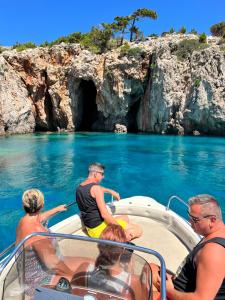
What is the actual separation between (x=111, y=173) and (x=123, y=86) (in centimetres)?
2670

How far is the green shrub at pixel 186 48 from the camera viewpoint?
39.9 metres

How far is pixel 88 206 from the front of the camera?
5.09 meters

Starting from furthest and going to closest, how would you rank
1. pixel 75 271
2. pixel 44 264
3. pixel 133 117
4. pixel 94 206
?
pixel 133 117 → pixel 94 206 → pixel 44 264 → pixel 75 271

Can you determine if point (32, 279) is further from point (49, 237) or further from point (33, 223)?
point (33, 223)

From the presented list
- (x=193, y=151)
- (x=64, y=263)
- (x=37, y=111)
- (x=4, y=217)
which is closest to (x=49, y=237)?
(x=64, y=263)

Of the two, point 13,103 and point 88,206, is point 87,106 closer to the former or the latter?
point 13,103

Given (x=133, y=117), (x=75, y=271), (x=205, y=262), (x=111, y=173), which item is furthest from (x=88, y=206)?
(x=133, y=117)

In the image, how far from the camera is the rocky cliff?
37781 millimetres

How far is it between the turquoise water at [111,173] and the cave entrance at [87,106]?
21754 millimetres

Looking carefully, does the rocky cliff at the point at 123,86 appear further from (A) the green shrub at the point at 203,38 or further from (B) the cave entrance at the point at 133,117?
(A) the green shrub at the point at 203,38

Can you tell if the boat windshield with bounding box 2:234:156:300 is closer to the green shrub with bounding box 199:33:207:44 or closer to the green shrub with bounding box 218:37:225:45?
the green shrub with bounding box 218:37:225:45

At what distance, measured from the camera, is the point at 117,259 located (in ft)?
8.61

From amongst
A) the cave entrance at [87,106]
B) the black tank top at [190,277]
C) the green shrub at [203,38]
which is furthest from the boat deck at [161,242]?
the cave entrance at [87,106]

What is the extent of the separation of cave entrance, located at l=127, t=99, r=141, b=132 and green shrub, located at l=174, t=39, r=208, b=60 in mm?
8655
